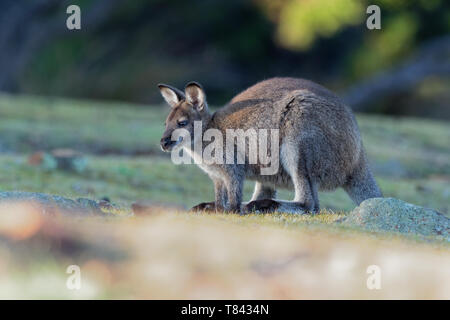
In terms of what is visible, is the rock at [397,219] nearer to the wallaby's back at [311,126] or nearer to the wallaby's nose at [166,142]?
the wallaby's back at [311,126]

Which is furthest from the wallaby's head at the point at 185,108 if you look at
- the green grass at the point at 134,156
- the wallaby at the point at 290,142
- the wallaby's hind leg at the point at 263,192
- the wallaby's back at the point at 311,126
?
the green grass at the point at 134,156

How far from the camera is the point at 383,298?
6207mm

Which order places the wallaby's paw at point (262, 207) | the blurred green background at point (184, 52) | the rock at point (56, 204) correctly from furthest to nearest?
the blurred green background at point (184, 52), the wallaby's paw at point (262, 207), the rock at point (56, 204)

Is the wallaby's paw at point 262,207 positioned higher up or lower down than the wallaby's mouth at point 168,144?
lower down

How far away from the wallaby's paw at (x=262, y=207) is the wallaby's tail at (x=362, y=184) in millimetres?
1353

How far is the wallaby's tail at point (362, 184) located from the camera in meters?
10.1

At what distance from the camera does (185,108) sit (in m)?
9.89

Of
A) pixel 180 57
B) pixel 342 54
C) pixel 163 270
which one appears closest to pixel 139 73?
pixel 180 57

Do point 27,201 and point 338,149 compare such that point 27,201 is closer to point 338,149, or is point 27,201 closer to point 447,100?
point 338,149

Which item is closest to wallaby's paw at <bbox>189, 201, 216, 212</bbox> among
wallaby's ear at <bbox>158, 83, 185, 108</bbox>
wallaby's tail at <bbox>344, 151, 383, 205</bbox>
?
wallaby's ear at <bbox>158, 83, 185, 108</bbox>

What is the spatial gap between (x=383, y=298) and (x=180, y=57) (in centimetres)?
3585

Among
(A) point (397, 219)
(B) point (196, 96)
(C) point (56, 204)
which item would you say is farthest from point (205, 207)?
(A) point (397, 219)

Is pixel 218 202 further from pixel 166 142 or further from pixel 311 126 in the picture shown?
pixel 311 126

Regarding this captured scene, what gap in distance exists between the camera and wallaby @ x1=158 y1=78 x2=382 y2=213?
9.42m
